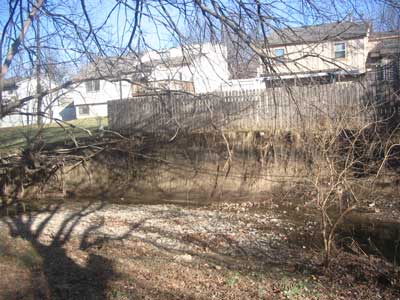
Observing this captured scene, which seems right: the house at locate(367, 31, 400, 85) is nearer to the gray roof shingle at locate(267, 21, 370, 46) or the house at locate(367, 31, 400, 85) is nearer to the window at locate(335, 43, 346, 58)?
the window at locate(335, 43, 346, 58)

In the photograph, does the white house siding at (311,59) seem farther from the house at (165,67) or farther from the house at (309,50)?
the house at (165,67)

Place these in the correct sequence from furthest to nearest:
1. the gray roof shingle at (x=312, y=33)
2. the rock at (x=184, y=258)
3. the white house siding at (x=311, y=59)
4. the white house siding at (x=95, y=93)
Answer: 1. the rock at (x=184, y=258)
2. the white house siding at (x=95, y=93)
3. the gray roof shingle at (x=312, y=33)
4. the white house siding at (x=311, y=59)

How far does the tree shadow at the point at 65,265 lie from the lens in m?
4.91

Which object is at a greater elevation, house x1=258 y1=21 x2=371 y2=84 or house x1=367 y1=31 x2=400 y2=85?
house x1=367 y1=31 x2=400 y2=85

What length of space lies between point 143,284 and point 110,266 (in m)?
0.93

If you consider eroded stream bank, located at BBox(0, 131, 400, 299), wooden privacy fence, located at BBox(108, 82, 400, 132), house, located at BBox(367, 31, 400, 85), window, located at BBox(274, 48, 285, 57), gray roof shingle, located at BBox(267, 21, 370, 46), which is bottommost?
eroded stream bank, located at BBox(0, 131, 400, 299)

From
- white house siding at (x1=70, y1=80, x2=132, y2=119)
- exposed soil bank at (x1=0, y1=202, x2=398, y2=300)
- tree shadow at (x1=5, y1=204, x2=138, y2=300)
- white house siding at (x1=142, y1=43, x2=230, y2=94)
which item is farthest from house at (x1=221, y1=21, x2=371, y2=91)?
tree shadow at (x1=5, y1=204, x2=138, y2=300)

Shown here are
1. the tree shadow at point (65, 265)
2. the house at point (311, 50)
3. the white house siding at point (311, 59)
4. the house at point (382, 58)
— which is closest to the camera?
the white house siding at point (311, 59)

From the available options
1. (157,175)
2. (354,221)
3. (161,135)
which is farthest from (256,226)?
(161,135)

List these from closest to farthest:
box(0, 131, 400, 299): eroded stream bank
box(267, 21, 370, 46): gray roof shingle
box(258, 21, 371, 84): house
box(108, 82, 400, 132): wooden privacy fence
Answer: box(258, 21, 371, 84): house < box(267, 21, 370, 46): gray roof shingle < box(0, 131, 400, 299): eroded stream bank < box(108, 82, 400, 132): wooden privacy fence

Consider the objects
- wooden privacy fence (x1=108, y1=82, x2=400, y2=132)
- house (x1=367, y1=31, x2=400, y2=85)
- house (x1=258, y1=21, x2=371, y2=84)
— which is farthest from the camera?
wooden privacy fence (x1=108, y1=82, x2=400, y2=132)

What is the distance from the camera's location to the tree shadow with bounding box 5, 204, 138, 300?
16.1 feet

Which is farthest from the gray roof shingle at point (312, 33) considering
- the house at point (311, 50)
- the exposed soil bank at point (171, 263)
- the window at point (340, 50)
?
the exposed soil bank at point (171, 263)

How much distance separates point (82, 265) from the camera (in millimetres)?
6070
